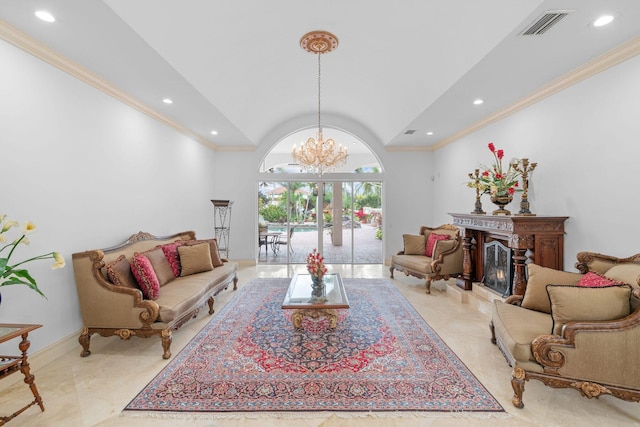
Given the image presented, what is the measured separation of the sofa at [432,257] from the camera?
4949 mm

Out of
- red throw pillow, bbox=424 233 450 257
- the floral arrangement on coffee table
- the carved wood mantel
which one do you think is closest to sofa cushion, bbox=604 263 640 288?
the carved wood mantel

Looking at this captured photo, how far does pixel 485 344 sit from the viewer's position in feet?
10.3

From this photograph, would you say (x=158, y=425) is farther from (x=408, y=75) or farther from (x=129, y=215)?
(x=408, y=75)

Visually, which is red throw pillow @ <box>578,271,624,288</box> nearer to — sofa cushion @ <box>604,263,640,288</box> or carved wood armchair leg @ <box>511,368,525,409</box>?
sofa cushion @ <box>604,263,640,288</box>

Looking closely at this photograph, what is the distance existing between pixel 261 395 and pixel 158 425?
0.73m

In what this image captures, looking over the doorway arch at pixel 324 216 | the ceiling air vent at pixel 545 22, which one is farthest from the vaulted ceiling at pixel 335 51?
the doorway arch at pixel 324 216

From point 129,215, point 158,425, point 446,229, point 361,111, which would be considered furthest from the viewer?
point 361,111

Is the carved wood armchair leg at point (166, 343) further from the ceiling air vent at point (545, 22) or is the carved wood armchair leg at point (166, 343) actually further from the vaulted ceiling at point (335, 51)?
the ceiling air vent at point (545, 22)

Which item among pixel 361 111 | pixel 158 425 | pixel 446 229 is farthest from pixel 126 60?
pixel 446 229

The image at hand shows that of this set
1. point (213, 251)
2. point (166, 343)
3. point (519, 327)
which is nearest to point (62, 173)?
point (166, 343)

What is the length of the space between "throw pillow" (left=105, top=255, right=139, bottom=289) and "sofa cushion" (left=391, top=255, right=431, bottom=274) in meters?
4.28

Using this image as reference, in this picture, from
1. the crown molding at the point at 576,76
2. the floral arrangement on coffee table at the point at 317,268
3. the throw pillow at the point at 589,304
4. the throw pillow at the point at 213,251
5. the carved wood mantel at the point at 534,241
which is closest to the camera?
the throw pillow at the point at 589,304

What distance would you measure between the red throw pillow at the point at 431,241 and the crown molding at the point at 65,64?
211 inches

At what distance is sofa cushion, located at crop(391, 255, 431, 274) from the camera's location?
501cm
